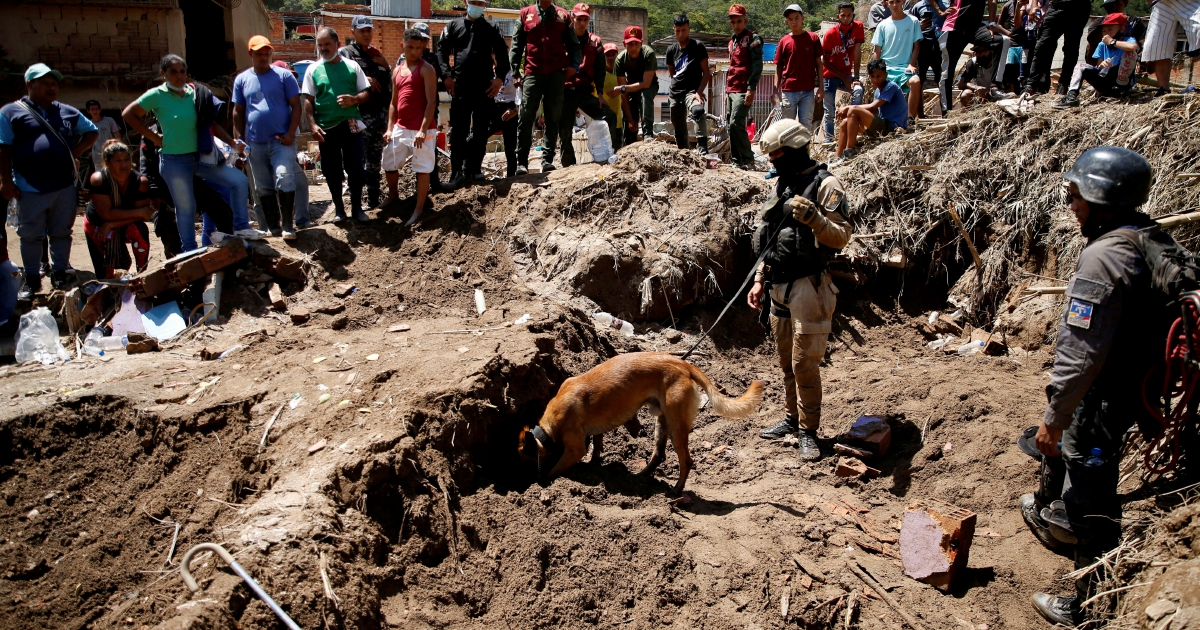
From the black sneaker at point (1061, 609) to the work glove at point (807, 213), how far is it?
8.65 feet

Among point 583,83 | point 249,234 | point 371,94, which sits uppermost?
point 583,83

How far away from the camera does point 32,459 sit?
5004 mm

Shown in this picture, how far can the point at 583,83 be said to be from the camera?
9414 millimetres

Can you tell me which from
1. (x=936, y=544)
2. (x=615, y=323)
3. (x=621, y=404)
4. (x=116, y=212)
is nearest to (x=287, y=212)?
(x=116, y=212)

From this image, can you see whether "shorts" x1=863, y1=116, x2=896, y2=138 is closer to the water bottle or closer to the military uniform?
the water bottle

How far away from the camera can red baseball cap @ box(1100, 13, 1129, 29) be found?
819cm

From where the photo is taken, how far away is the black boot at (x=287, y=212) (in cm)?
802

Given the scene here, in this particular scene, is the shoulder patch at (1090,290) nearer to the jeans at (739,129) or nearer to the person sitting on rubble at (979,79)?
the jeans at (739,129)

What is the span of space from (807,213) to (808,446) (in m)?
1.98

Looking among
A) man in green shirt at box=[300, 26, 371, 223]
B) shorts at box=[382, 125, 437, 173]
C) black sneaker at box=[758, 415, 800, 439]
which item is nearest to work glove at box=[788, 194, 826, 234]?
black sneaker at box=[758, 415, 800, 439]

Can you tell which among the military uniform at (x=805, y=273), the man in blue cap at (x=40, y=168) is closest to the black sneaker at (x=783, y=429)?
the military uniform at (x=805, y=273)

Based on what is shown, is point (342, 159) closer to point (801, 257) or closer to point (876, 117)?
point (801, 257)

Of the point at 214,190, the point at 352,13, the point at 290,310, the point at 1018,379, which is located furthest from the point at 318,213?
the point at 352,13

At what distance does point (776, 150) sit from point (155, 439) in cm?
498
